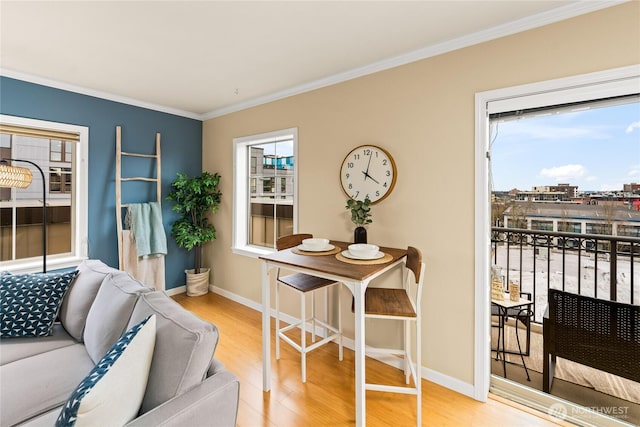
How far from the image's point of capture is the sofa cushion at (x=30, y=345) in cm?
159

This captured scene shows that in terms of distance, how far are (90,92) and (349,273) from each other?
3413mm

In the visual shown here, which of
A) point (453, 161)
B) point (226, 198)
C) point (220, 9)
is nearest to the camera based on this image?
point (220, 9)

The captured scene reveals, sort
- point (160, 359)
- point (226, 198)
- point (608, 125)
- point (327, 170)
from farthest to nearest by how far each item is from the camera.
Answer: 1. point (226, 198)
2. point (327, 170)
3. point (608, 125)
4. point (160, 359)

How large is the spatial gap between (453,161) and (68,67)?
11.0ft

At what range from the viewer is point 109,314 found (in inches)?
61.7

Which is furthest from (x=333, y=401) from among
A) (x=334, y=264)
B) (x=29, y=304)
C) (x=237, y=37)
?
(x=237, y=37)

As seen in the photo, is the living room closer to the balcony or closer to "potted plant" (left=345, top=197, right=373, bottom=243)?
"potted plant" (left=345, top=197, right=373, bottom=243)

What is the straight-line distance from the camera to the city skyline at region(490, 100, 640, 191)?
7.54ft

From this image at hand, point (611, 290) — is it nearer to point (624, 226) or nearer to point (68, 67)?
point (624, 226)

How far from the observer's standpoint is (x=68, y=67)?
2592 millimetres

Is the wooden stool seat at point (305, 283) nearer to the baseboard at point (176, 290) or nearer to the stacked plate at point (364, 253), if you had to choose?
the stacked plate at point (364, 253)

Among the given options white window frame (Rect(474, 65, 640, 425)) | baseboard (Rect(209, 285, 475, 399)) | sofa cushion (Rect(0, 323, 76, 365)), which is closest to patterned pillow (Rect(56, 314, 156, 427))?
sofa cushion (Rect(0, 323, 76, 365))

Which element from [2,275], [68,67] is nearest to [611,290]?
[2,275]

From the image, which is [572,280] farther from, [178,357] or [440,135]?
[178,357]
